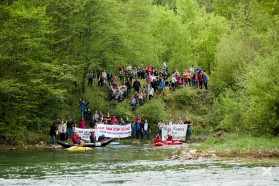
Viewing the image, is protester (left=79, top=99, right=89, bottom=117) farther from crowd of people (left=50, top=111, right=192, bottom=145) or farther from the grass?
the grass

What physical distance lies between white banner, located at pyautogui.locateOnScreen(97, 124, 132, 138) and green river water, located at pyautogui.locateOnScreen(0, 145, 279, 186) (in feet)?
35.5

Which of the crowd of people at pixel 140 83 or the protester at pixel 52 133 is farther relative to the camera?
the crowd of people at pixel 140 83

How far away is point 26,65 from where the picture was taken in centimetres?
4481

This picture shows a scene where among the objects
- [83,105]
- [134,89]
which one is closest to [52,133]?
[83,105]

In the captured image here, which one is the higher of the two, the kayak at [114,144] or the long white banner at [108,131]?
the long white banner at [108,131]

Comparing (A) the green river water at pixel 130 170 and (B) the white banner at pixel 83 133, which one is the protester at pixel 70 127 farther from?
(A) the green river water at pixel 130 170

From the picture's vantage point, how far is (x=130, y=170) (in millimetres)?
27828

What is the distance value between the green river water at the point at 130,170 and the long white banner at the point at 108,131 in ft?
32.1

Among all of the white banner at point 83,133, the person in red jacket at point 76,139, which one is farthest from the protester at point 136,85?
the person in red jacket at point 76,139

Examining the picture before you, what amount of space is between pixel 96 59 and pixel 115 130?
271 inches

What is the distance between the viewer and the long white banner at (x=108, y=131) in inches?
1822

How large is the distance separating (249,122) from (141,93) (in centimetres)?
1779

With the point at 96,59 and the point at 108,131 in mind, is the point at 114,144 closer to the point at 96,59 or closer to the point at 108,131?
the point at 108,131

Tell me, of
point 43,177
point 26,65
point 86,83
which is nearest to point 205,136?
point 86,83
